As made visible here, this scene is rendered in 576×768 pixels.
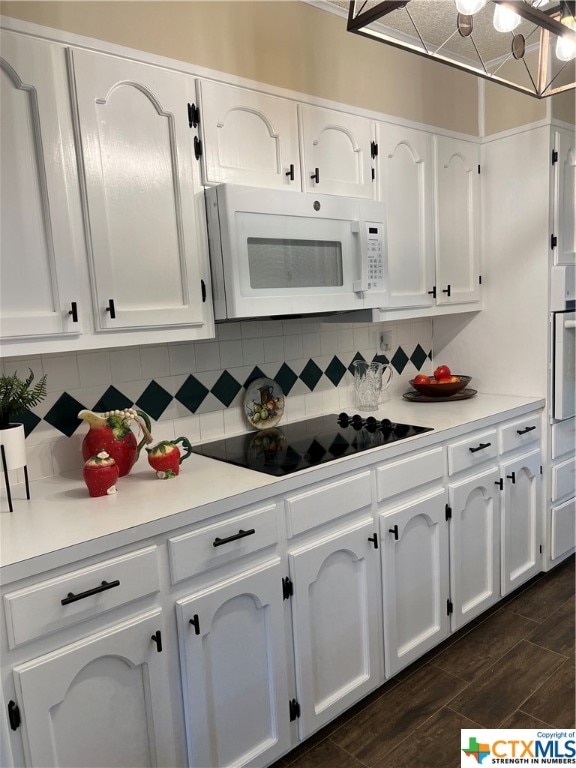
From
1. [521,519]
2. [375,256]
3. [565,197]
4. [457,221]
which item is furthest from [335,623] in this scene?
[565,197]

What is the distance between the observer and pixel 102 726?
143 centimetres

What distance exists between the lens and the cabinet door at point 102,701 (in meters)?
1.32

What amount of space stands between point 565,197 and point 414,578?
1.91 meters

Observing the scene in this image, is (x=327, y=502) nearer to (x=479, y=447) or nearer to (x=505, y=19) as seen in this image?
(x=479, y=447)

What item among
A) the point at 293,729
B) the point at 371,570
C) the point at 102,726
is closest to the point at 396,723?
the point at 293,729

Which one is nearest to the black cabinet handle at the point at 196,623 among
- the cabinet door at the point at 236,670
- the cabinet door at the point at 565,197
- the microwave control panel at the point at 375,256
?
the cabinet door at the point at 236,670

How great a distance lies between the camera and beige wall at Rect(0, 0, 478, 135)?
1659 mm

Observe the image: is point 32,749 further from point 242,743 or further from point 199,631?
point 242,743

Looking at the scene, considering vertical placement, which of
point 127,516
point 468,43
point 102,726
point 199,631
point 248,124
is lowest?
point 102,726

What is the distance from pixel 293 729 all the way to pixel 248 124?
198cm

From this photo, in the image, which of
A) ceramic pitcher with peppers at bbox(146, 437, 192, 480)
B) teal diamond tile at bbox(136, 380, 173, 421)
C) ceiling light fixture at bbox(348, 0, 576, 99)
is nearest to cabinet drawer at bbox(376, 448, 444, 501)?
ceramic pitcher with peppers at bbox(146, 437, 192, 480)

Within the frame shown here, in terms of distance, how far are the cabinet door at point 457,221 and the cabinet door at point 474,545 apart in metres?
0.89

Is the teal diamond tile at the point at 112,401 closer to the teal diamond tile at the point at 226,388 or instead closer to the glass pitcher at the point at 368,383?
the teal diamond tile at the point at 226,388

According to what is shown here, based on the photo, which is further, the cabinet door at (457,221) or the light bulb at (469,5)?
the cabinet door at (457,221)
